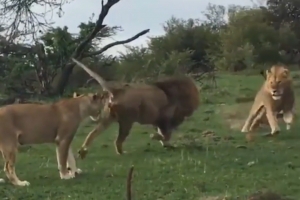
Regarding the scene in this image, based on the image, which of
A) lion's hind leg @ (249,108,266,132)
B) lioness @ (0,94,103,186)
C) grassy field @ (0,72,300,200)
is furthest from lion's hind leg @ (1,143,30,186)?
lion's hind leg @ (249,108,266,132)

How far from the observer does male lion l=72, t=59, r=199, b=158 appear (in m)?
11.6

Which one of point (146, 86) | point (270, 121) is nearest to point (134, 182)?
point (146, 86)

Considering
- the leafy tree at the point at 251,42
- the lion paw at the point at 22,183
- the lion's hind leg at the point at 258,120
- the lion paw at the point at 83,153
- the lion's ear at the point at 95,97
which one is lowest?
the lion paw at the point at 22,183

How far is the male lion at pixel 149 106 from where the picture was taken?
11578 millimetres

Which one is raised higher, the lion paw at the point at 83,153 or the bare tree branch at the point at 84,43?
the bare tree branch at the point at 84,43

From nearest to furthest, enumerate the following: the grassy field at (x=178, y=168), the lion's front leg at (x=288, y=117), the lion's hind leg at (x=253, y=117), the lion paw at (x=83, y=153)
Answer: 1. the grassy field at (x=178, y=168)
2. the lion paw at (x=83, y=153)
3. the lion's front leg at (x=288, y=117)
4. the lion's hind leg at (x=253, y=117)

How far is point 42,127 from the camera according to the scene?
381 inches

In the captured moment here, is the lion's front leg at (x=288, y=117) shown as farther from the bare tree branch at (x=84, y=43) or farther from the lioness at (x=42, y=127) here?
the bare tree branch at (x=84, y=43)

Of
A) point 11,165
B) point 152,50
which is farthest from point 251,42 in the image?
point 11,165

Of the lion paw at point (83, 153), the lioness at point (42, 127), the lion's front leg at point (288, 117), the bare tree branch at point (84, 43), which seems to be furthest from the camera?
the bare tree branch at point (84, 43)

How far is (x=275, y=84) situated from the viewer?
43.2 feet

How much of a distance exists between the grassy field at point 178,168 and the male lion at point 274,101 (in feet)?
0.88

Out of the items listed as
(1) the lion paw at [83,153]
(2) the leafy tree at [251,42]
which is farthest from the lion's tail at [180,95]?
(2) the leafy tree at [251,42]

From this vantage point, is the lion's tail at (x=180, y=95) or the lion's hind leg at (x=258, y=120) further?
the lion's hind leg at (x=258, y=120)
